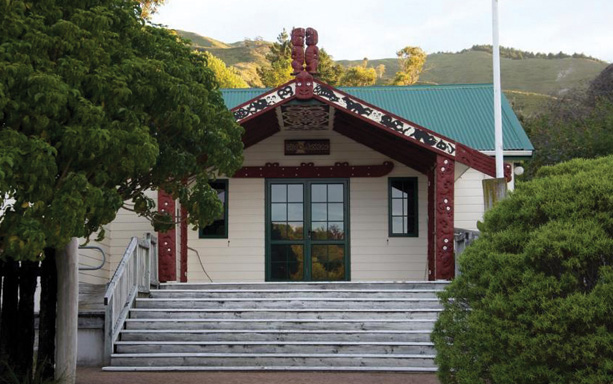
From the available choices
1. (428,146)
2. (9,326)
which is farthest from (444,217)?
(9,326)

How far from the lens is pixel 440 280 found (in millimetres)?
13188

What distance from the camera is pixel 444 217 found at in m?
13.5

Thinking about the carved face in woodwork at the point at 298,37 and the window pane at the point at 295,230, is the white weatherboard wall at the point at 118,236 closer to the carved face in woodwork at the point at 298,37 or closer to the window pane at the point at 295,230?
the window pane at the point at 295,230

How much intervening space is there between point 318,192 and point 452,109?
4.06m

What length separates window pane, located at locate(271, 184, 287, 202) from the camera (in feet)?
53.7

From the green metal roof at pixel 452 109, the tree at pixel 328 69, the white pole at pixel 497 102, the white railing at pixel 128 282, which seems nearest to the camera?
the white railing at pixel 128 282

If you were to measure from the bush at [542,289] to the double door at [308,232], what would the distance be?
9.59 metres

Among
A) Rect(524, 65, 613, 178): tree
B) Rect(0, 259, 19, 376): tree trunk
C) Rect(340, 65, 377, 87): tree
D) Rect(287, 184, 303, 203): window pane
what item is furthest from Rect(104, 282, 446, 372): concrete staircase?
Rect(340, 65, 377, 87): tree

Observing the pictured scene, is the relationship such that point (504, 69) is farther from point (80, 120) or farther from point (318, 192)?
point (80, 120)

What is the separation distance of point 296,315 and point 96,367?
2849mm

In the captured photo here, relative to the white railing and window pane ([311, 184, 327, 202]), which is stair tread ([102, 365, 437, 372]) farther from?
window pane ([311, 184, 327, 202])

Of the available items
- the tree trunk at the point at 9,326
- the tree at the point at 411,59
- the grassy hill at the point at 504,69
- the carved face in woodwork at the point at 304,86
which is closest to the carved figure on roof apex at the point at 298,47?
the carved face in woodwork at the point at 304,86

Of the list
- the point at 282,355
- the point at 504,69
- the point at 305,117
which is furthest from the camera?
the point at 504,69

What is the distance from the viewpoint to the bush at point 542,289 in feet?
18.4
